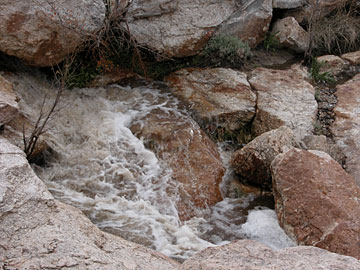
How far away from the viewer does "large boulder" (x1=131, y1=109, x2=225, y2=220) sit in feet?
13.8

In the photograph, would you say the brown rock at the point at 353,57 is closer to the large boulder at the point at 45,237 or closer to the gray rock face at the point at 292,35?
the gray rock face at the point at 292,35

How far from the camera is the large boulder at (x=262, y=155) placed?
436 cm

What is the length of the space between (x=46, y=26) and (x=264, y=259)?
154 inches

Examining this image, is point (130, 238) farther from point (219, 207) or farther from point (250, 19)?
point (250, 19)

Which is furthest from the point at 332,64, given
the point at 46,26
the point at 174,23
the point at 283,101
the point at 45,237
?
the point at 45,237

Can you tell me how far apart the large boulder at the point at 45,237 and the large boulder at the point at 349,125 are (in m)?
3.14

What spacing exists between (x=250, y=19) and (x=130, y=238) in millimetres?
4595

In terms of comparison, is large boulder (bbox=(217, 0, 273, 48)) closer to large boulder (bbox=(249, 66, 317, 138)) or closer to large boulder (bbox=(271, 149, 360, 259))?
large boulder (bbox=(249, 66, 317, 138))

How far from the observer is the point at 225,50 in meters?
6.08

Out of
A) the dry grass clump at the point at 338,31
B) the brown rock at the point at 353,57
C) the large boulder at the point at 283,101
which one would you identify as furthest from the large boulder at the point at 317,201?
the dry grass clump at the point at 338,31

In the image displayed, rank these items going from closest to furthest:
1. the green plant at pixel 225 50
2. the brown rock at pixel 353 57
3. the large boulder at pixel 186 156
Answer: the large boulder at pixel 186 156
the green plant at pixel 225 50
the brown rock at pixel 353 57

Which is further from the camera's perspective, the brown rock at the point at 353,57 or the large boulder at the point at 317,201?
the brown rock at the point at 353,57

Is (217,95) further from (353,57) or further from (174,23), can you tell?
(353,57)

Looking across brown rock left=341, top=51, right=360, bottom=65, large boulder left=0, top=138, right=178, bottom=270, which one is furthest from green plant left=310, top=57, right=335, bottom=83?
large boulder left=0, top=138, right=178, bottom=270
